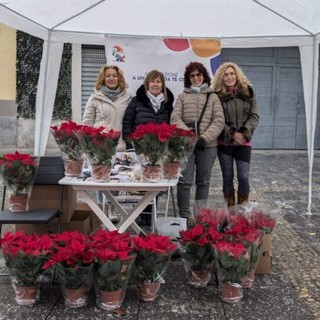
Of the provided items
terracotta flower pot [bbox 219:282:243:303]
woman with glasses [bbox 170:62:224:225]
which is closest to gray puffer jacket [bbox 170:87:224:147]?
woman with glasses [bbox 170:62:224:225]

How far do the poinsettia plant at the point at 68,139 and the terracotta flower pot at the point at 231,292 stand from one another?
58.0 inches

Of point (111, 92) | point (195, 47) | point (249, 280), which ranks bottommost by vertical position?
point (249, 280)

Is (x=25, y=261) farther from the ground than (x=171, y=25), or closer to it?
closer to it

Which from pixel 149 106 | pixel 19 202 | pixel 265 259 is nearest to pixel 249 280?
pixel 265 259

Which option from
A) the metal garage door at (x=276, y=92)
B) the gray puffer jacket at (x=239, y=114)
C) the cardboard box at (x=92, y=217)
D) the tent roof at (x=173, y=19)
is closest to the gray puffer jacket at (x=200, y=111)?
the gray puffer jacket at (x=239, y=114)

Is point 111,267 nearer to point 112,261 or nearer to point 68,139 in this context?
point 112,261

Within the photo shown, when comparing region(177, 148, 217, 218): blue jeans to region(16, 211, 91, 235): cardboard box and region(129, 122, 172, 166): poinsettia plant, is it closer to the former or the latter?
region(16, 211, 91, 235): cardboard box

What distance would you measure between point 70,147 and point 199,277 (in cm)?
142

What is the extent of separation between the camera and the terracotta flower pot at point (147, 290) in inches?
121

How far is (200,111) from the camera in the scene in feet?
14.4

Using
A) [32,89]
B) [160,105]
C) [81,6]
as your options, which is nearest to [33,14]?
[81,6]

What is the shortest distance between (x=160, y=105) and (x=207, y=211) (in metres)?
1.46

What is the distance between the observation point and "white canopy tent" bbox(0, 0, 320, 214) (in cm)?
465

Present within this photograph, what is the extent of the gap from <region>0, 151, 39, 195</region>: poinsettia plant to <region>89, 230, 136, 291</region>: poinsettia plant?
3.09ft
